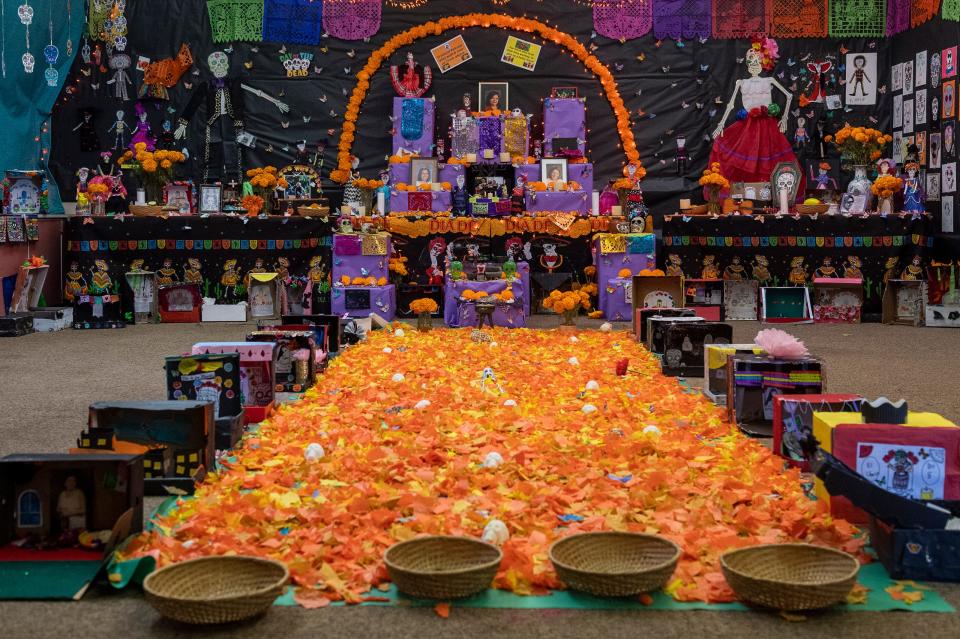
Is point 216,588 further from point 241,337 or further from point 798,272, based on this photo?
point 798,272

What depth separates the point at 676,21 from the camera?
11.0 meters

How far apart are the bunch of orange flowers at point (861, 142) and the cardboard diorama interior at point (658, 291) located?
2603 millimetres

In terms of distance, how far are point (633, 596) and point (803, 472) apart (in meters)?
1.42

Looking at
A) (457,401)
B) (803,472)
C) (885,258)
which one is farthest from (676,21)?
(803,472)

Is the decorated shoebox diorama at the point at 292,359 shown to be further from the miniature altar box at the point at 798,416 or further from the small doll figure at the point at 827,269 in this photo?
the small doll figure at the point at 827,269

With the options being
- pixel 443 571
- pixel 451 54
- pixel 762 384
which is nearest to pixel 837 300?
pixel 451 54

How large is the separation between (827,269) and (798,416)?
250 inches

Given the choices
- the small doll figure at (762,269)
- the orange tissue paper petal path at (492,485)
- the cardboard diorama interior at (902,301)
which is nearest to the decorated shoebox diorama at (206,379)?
the orange tissue paper petal path at (492,485)

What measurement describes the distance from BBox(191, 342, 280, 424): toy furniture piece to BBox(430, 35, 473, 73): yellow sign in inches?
281

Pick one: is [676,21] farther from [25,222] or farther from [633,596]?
[633,596]

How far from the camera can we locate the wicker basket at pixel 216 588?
225cm

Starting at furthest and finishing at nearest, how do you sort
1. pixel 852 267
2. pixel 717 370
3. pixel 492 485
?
pixel 852 267, pixel 717 370, pixel 492 485

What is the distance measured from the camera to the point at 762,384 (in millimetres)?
4273

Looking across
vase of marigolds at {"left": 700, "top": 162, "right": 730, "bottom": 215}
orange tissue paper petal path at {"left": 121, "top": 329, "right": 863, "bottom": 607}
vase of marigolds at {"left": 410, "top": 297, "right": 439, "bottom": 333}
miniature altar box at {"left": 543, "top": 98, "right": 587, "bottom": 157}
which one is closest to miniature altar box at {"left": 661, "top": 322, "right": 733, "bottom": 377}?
orange tissue paper petal path at {"left": 121, "top": 329, "right": 863, "bottom": 607}
